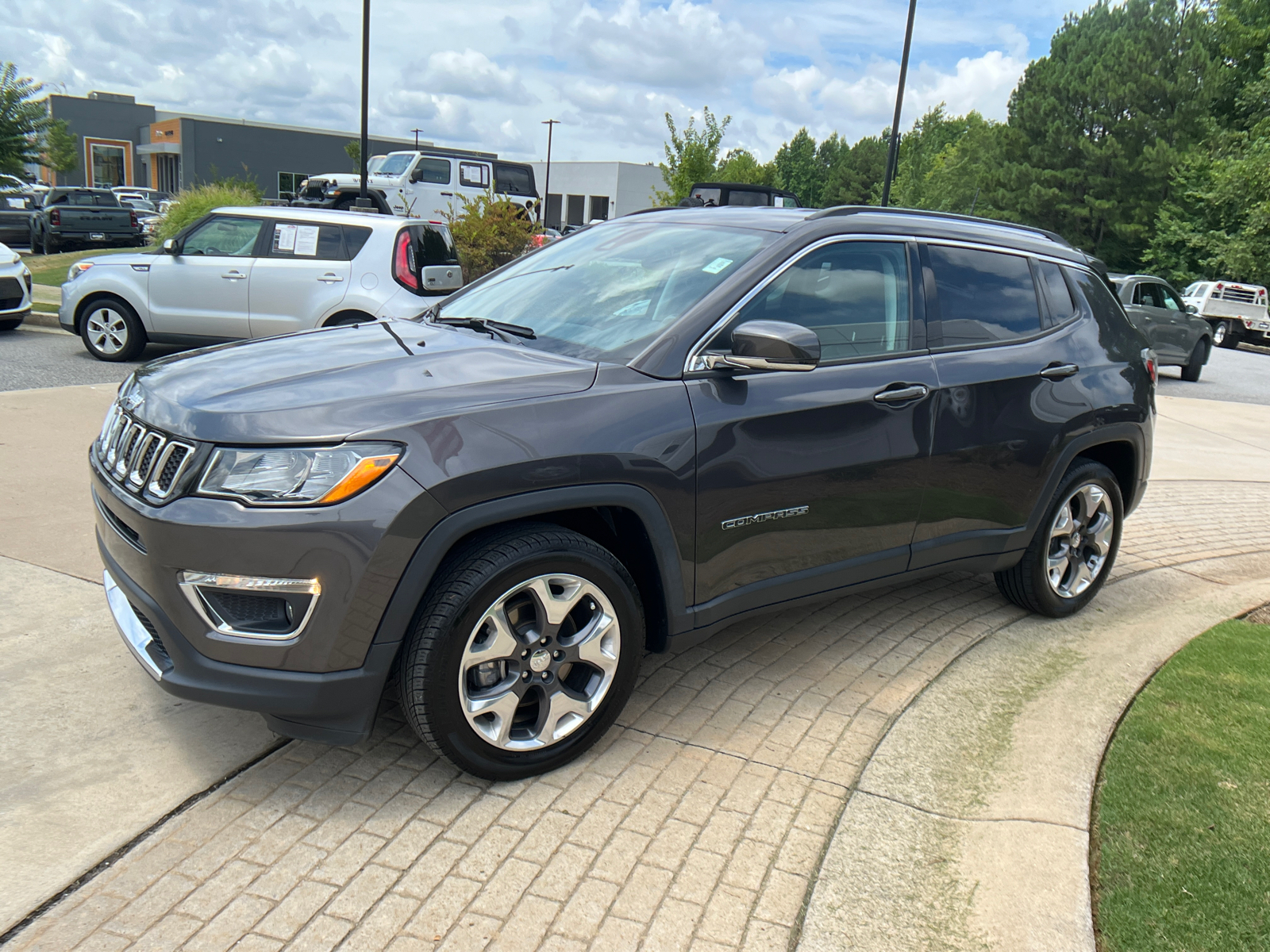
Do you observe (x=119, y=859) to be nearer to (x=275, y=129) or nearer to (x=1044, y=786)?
(x=1044, y=786)

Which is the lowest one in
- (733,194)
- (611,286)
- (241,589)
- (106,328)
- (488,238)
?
(106,328)

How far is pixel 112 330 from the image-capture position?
10.5 metres

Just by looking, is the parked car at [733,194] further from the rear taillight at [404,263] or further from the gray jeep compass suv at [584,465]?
the gray jeep compass suv at [584,465]

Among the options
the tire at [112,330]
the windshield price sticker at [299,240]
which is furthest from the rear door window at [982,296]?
the tire at [112,330]

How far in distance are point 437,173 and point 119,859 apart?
2260 centimetres

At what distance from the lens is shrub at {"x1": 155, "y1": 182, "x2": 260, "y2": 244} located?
20.2 meters

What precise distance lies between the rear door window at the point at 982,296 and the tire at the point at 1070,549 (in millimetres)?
797

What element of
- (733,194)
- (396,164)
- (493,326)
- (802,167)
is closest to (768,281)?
(493,326)

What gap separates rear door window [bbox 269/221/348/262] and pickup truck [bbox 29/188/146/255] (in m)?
20.4

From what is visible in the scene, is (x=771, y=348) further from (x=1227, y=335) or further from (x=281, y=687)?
(x=1227, y=335)

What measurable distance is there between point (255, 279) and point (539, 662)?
797cm

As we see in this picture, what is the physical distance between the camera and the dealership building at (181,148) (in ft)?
200

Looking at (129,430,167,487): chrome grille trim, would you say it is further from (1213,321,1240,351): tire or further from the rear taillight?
(1213,321,1240,351): tire

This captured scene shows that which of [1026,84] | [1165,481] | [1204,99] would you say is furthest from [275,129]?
[1165,481]
